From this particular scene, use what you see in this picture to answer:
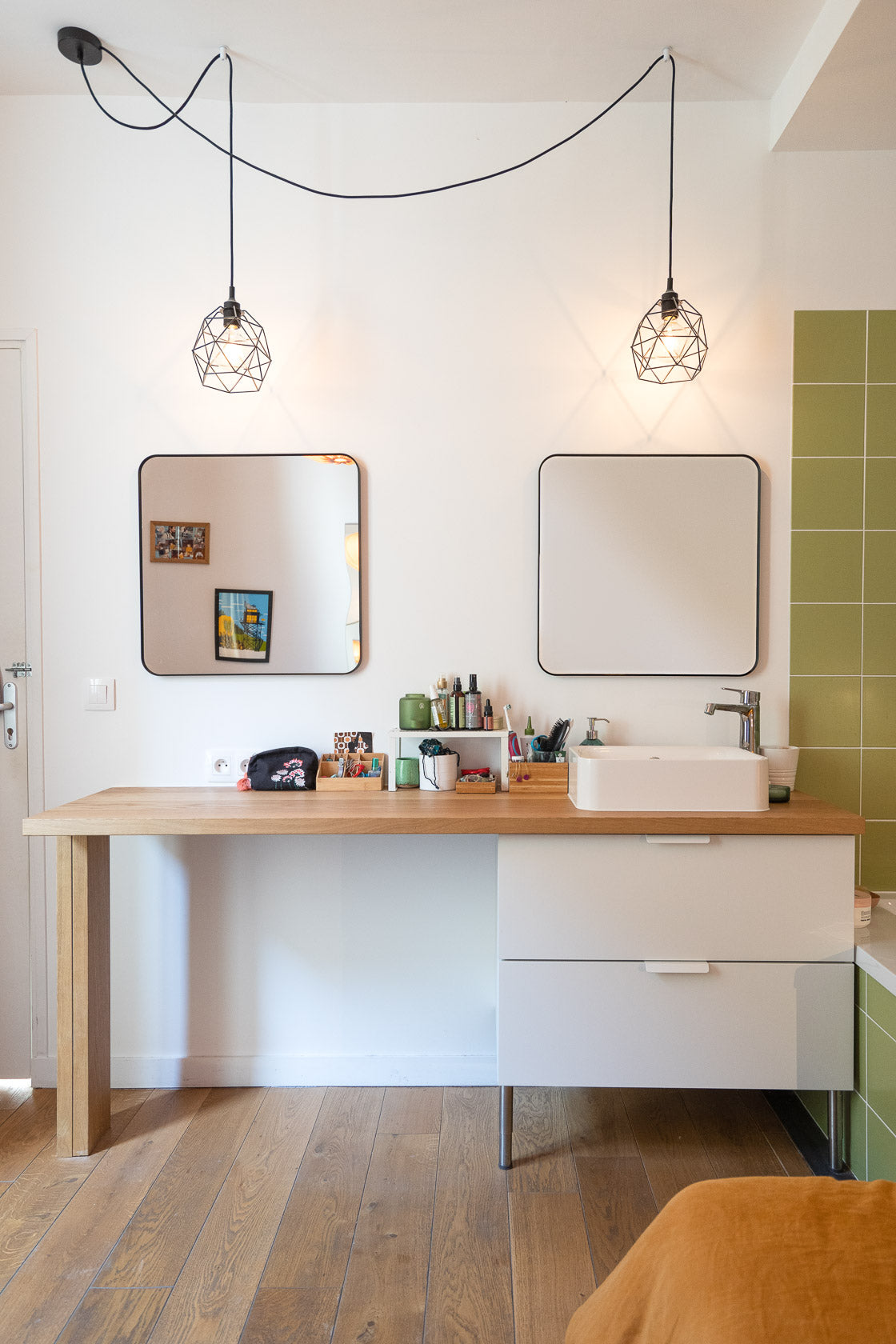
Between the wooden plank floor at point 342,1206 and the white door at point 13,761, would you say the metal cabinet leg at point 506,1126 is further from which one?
the white door at point 13,761

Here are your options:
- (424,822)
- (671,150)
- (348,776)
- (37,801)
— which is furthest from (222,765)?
(671,150)

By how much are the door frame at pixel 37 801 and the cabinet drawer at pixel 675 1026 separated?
1.36 meters

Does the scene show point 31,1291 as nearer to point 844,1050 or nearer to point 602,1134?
point 602,1134

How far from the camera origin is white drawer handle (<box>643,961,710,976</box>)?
1966 mm

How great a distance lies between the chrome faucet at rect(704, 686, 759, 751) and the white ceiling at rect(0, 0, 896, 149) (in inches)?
60.0

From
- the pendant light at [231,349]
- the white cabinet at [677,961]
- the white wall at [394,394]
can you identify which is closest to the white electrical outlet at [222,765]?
the white wall at [394,394]

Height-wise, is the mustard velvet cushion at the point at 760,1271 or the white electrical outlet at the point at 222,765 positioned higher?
the white electrical outlet at the point at 222,765

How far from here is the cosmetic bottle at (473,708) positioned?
2377 millimetres

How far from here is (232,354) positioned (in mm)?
2381

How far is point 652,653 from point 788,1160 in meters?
1.29

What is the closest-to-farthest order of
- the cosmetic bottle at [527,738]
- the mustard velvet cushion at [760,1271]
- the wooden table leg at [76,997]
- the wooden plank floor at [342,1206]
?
the mustard velvet cushion at [760,1271], the wooden plank floor at [342,1206], the wooden table leg at [76,997], the cosmetic bottle at [527,738]

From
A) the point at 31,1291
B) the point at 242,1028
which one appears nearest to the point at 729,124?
the point at 242,1028

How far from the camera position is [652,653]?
7.93ft

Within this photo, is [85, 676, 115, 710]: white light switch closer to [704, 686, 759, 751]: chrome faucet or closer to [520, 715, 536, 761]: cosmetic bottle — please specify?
[520, 715, 536, 761]: cosmetic bottle
